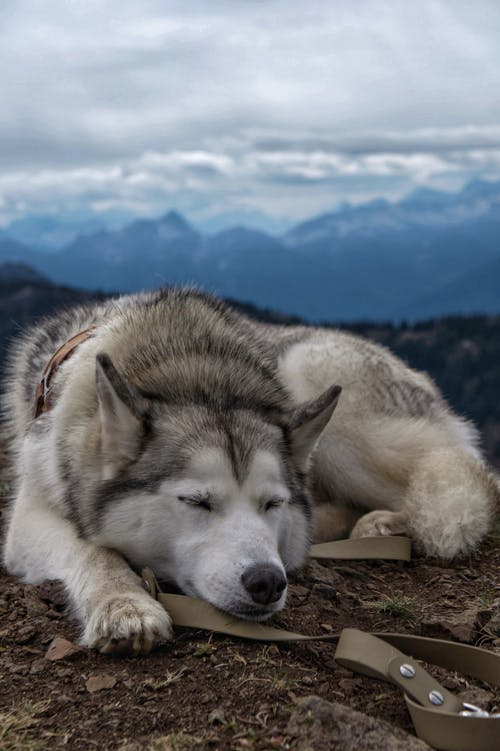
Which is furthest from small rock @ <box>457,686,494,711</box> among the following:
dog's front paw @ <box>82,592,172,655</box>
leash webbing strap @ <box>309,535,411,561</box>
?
leash webbing strap @ <box>309,535,411,561</box>

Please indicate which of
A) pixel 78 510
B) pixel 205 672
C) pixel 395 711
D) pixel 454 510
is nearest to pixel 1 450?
pixel 78 510

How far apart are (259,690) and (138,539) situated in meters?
1.12

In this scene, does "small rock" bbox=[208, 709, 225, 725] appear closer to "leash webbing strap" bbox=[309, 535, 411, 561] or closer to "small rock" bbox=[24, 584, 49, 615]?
"small rock" bbox=[24, 584, 49, 615]

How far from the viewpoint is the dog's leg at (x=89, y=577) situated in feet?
11.7

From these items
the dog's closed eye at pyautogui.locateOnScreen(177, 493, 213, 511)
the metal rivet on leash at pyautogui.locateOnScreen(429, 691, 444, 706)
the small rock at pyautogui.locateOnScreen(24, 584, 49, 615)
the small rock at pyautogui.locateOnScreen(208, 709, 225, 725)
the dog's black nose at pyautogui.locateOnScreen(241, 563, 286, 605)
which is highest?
the dog's closed eye at pyautogui.locateOnScreen(177, 493, 213, 511)

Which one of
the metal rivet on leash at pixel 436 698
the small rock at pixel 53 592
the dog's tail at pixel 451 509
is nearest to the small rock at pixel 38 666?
the small rock at pixel 53 592

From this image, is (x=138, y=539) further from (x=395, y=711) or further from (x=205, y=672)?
(x=395, y=711)

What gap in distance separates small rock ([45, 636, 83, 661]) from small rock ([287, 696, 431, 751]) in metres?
1.23

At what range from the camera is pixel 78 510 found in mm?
4262

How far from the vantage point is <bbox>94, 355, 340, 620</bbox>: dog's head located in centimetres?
363

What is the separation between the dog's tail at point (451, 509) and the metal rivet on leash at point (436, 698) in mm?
2452

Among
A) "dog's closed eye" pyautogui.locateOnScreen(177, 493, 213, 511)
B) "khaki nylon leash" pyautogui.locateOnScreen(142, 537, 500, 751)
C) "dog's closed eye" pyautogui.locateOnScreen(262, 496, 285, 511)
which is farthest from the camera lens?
"dog's closed eye" pyautogui.locateOnScreen(262, 496, 285, 511)

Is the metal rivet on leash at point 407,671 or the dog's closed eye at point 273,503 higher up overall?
the dog's closed eye at point 273,503

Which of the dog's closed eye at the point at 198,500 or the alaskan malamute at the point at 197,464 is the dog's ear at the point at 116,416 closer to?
the alaskan malamute at the point at 197,464
